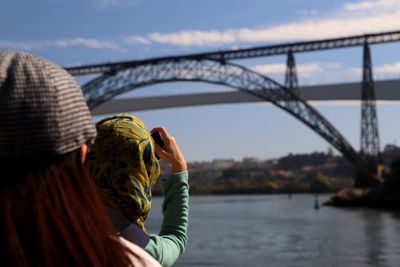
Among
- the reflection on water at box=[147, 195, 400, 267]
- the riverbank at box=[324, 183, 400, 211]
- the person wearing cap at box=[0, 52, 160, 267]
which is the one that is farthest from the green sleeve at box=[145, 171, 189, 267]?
the riverbank at box=[324, 183, 400, 211]

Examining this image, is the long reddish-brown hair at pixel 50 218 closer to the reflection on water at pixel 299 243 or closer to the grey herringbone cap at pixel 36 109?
the grey herringbone cap at pixel 36 109

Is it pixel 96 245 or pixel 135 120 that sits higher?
pixel 135 120

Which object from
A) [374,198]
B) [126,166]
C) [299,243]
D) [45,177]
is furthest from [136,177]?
[374,198]

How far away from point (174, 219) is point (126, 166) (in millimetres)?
124

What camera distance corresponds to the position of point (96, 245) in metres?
0.82

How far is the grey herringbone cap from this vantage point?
0.80 meters

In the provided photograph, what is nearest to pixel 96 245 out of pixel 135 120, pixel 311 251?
pixel 135 120

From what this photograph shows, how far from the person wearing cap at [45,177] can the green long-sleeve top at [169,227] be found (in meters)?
0.32

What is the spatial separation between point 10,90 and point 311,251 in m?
16.9

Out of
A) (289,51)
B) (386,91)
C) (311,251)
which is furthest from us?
(386,91)

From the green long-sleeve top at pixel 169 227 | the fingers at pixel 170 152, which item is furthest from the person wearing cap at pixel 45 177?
the fingers at pixel 170 152

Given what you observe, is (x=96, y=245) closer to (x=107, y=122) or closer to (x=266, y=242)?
(x=107, y=122)

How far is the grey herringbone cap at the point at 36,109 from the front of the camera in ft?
2.62

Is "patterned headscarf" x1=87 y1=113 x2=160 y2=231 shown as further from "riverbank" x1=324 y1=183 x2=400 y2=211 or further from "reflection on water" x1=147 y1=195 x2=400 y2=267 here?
"riverbank" x1=324 y1=183 x2=400 y2=211
